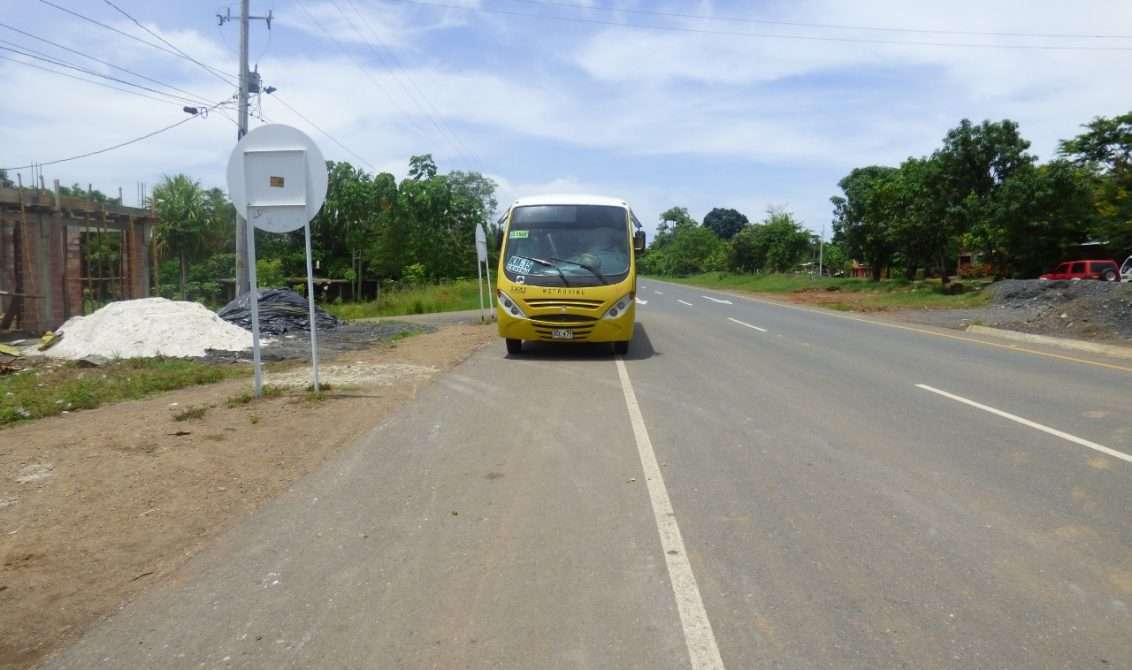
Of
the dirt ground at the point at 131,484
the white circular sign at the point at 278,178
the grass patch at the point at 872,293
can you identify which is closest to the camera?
the dirt ground at the point at 131,484

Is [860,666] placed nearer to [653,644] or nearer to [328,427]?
[653,644]

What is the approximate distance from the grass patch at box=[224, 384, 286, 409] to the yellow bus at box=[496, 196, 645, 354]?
4.08 meters

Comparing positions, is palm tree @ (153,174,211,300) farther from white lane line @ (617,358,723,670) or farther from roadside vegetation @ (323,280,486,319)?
white lane line @ (617,358,723,670)

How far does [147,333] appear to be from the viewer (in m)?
13.3

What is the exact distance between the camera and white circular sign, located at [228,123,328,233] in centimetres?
845

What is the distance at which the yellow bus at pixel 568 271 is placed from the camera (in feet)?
40.5

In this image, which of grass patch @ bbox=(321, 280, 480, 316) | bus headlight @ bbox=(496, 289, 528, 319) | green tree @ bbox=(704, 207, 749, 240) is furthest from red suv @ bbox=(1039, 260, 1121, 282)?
green tree @ bbox=(704, 207, 749, 240)

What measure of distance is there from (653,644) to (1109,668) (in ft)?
5.99

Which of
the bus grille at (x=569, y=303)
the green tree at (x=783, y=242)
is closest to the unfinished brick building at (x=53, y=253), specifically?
the bus grille at (x=569, y=303)

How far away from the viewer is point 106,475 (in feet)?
18.9

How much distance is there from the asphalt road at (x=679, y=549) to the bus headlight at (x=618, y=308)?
380cm

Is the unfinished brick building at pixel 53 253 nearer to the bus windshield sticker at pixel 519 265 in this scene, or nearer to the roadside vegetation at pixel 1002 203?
the bus windshield sticker at pixel 519 265

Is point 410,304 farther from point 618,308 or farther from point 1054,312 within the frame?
point 1054,312

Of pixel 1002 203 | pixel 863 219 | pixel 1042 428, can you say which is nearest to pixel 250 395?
pixel 1042 428
